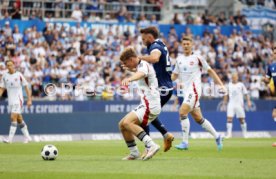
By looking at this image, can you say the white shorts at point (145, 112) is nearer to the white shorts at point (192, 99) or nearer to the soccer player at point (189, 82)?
the soccer player at point (189, 82)

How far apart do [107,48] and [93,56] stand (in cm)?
174

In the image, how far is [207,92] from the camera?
3438 cm

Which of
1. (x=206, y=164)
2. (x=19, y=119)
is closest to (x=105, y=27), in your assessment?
(x=19, y=119)

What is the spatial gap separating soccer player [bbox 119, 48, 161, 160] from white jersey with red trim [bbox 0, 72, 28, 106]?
33.8ft

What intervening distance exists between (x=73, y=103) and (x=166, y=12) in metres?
14.7

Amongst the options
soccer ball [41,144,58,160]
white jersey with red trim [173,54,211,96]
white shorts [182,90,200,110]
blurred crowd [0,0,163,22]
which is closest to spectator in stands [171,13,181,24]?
blurred crowd [0,0,163,22]

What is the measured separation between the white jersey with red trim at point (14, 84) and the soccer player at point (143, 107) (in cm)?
1030

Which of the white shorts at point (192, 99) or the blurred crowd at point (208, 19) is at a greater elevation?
the white shorts at point (192, 99)

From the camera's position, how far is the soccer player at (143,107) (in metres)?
13.8

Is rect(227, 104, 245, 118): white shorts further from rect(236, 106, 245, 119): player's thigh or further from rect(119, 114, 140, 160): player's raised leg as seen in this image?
rect(119, 114, 140, 160): player's raised leg

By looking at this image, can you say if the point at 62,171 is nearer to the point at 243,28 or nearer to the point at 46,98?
the point at 46,98

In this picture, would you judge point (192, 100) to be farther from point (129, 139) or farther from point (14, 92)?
point (14, 92)

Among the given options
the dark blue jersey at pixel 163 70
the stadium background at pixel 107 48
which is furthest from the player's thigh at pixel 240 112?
the dark blue jersey at pixel 163 70

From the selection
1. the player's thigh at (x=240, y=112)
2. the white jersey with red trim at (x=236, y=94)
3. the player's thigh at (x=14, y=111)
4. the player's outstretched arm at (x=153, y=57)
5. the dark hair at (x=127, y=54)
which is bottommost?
the player's thigh at (x=240, y=112)
